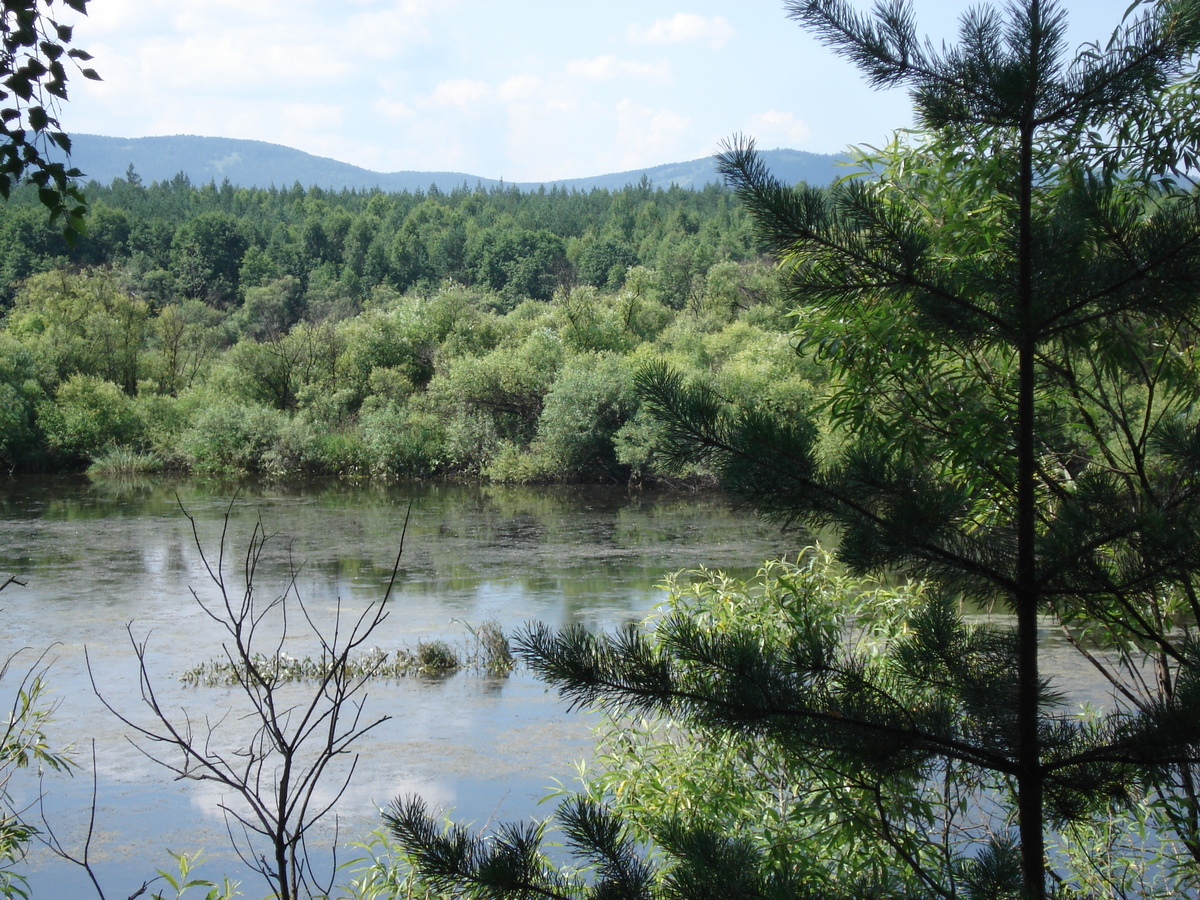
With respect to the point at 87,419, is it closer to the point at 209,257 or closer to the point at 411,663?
the point at 411,663

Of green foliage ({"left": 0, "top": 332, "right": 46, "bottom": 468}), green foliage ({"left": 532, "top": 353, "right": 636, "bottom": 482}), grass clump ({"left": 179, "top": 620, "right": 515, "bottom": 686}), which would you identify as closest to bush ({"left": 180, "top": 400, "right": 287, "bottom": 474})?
green foliage ({"left": 0, "top": 332, "right": 46, "bottom": 468})

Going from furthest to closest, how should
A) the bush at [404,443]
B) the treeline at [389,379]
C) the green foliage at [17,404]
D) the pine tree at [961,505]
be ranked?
the bush at [404,443] < the green foliage at [17,404] < the treeline at [389,379] < the pine tree at [961,505]

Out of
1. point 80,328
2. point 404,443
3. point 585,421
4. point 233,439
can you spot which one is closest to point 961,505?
point 585,421

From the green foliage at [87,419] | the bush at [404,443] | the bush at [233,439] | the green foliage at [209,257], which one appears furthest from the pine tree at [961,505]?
the green foliage at [209,257]

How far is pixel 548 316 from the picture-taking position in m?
31.5

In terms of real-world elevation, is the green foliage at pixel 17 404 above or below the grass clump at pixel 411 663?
above

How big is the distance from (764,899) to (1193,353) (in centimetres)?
287

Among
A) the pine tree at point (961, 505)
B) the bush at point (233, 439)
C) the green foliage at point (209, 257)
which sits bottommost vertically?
the bush at point (233, 439)

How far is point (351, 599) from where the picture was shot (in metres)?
12.8

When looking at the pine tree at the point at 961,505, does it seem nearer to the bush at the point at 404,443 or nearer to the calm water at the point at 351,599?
the calm water at the point at 351,599

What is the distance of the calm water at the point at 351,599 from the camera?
7.11 metres

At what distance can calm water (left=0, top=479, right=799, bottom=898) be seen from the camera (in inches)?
280

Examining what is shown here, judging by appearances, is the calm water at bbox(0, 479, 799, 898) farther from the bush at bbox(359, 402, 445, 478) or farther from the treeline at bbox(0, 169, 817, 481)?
the treeline at bbox(0, 169, 817, 481)

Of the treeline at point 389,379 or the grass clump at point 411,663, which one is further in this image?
the treeline at point 389,379
